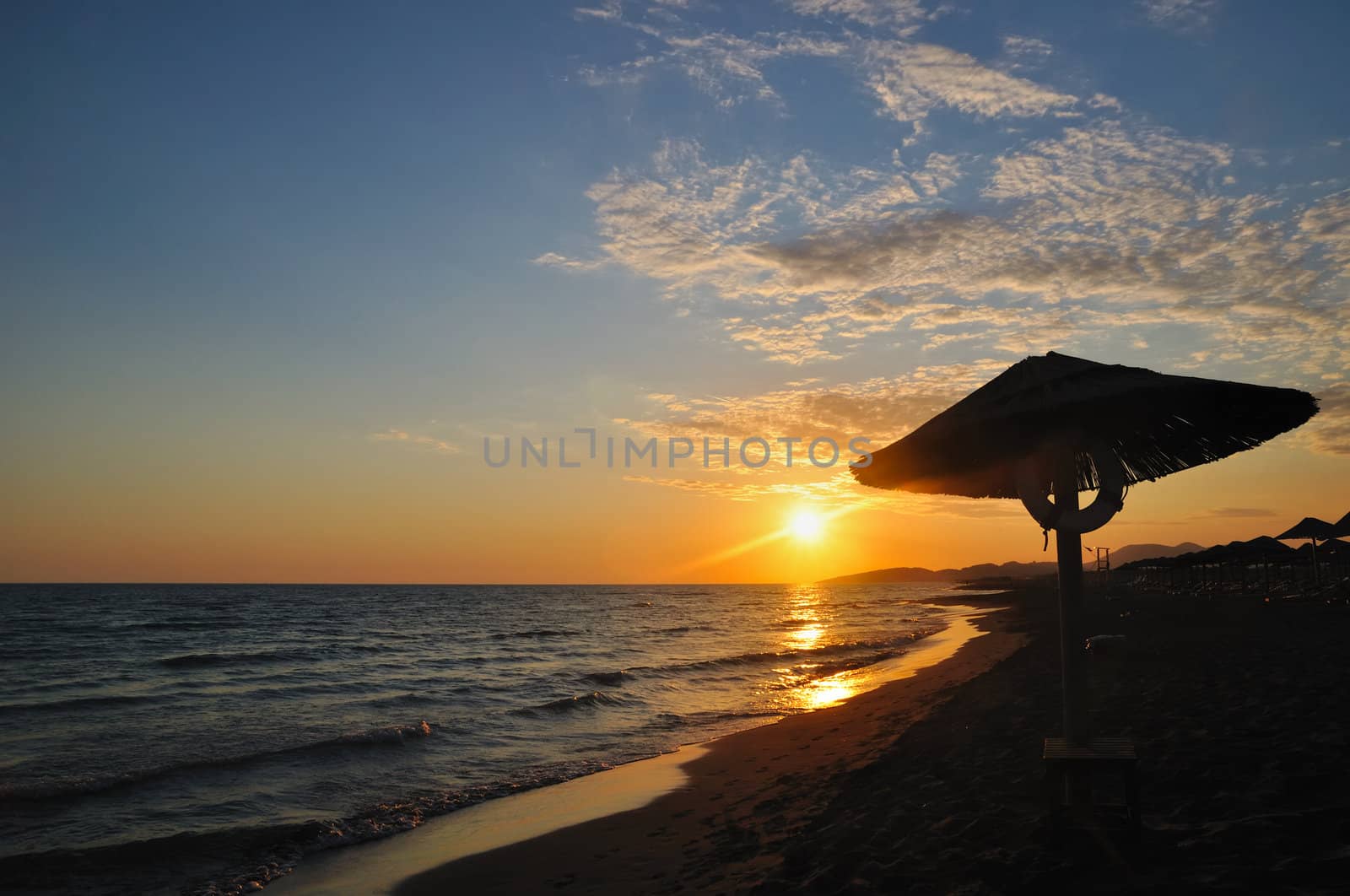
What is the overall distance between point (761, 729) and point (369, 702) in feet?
32.4

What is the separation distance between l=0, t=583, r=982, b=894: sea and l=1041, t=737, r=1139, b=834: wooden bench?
7.06 meters

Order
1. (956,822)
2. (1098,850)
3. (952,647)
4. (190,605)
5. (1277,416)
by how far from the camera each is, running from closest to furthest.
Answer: (1098,850)
(1277,416)
(956,822)
(952,647)
(190,605)

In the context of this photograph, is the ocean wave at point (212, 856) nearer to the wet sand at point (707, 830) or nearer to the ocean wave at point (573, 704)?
the wet sand at point (707, 830)

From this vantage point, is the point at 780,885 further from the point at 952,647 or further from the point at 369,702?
the point at 952,647

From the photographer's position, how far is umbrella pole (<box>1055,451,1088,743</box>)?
5.26 m

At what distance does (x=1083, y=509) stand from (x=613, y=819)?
6.25m

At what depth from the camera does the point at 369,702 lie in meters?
18.5

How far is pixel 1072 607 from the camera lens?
208 inches

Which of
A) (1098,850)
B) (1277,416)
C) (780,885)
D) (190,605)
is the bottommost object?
(190,605)

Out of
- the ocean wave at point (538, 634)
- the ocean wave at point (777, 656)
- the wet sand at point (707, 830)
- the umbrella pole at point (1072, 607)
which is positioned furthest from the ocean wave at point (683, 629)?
the umbrella pole at point (1072, 607)

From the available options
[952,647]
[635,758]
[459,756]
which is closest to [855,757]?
[635,758]

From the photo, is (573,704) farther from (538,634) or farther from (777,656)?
(538,634)

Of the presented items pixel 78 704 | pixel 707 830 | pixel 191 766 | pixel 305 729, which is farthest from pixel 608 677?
pixel 707 830

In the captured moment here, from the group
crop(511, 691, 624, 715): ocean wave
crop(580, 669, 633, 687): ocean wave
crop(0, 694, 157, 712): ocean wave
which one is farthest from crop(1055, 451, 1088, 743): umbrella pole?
crop(0, 694, 157, 712): ocean wave
